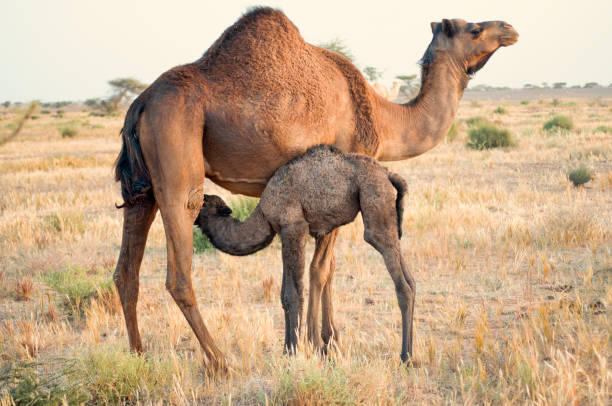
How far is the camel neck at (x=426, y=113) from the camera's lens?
5.63 m

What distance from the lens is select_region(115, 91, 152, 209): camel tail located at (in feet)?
15.4

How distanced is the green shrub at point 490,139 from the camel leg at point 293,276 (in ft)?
54.4

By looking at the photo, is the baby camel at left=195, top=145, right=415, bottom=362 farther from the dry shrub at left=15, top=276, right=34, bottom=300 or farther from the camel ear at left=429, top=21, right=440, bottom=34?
the dry shrub at left=15, top=276, right=34, bottom=300

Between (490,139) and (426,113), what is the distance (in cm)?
1598

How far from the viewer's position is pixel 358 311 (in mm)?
6742

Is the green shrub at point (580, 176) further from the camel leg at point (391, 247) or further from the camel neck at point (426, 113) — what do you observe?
the camel leg at point (391, 247)

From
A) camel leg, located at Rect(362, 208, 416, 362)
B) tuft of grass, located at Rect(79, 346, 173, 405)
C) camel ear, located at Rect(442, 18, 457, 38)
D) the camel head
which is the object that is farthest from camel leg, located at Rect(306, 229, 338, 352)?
camel ear, located at Rect(442, 18, 457, 38)

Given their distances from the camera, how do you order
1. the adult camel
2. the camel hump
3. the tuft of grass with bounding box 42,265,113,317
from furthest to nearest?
the tuft of grass with bounding box 42,265,113,317 → the camel hump → the adult camel

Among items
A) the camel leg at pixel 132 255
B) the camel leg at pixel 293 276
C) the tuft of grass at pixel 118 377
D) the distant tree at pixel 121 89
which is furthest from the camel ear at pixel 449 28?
the distant tree at pixel 121 89

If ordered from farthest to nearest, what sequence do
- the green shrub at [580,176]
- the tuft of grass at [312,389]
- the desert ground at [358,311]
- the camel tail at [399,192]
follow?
the green shrub at [580,176], the camel tail at [399,192], the desert ground at [358,311], the tuft of grass at [312,389]

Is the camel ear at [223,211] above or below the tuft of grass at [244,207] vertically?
above

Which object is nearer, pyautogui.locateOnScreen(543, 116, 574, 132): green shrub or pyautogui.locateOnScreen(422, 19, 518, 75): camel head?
pyautogui.locateOnScreen(422, 19, 518, 75): camel head

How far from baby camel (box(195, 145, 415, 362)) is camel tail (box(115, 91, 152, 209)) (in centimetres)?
77

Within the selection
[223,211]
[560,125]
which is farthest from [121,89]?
[223,211]
